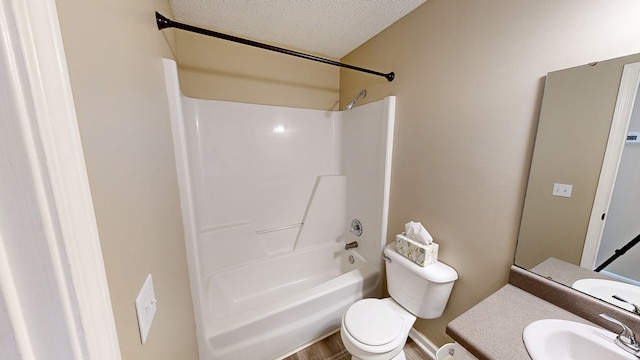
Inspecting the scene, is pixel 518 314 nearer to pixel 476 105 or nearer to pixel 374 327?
pixel 374 327

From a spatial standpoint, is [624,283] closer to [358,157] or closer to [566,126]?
[566,126]

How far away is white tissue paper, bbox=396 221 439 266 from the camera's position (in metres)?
1.34

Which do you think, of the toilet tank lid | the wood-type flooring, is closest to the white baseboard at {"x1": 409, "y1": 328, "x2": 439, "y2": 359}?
the wood-type flooring

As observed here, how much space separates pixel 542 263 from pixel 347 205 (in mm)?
1469

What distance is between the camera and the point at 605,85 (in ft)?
2.66

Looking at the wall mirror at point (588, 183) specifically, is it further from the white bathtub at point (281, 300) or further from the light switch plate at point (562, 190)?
the white bathtub at point (281, 300)

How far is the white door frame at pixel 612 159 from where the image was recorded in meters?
0.77

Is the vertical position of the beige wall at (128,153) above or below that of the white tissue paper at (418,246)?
above

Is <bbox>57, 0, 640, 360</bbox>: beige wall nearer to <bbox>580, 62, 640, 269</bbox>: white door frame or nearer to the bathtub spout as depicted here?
<bbox>580, 62, 640, 269</bbox>: white door frame

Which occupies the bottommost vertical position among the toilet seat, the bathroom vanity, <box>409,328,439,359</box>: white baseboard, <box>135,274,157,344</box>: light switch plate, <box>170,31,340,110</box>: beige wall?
<box>409,328,439,359</box>: white baseboard

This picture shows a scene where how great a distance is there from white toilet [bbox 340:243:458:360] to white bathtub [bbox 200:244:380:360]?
0.90 feet

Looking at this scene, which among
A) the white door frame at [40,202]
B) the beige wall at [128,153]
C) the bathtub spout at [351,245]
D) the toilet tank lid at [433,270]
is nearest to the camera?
the white door frame at [40,202]

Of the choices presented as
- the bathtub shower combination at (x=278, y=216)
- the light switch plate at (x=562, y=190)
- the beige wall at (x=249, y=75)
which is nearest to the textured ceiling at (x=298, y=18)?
A: the beige wall at (x=249, y=75)

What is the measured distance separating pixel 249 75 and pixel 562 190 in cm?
219
